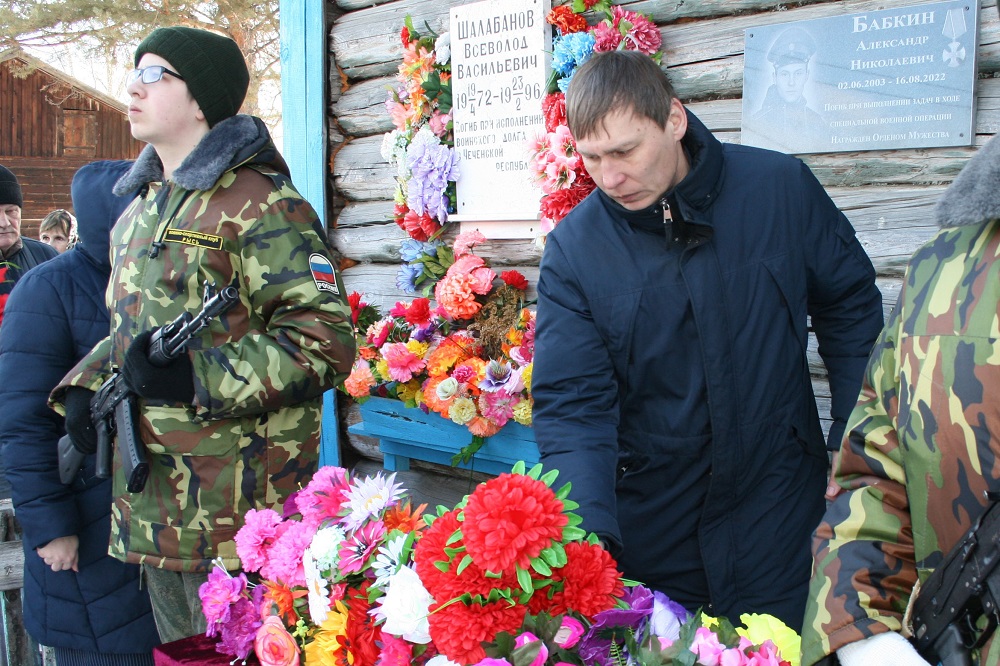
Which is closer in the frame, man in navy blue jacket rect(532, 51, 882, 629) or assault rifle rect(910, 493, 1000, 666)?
assault rifle rect(910, 493, 1000, 666)

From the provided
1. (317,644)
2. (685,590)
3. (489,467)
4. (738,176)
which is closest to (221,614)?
(317,644)

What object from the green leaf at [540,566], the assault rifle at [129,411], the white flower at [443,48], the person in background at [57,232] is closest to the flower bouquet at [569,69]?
the white flower at [443,48]

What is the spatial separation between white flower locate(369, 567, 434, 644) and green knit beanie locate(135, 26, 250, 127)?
1.65 metres

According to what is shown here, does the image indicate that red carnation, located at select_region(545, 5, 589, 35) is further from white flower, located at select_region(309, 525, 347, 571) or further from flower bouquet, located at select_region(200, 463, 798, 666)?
white flower, located at select_region(309, 525, 347, 571)

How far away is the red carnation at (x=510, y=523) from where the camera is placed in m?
1.17

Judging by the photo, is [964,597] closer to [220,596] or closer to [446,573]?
[446,573]

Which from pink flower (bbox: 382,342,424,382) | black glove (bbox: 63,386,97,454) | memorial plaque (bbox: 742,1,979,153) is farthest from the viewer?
pink flower (bbox: 382,342,424,382)

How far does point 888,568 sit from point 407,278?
126 inches

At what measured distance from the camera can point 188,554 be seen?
2348mm

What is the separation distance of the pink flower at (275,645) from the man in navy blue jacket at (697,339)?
69cm

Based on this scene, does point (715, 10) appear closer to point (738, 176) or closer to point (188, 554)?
point (738, 176)

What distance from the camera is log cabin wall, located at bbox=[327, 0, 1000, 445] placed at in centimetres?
286

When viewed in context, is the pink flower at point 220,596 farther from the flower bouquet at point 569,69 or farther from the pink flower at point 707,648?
the flower bouquet at point 569,69

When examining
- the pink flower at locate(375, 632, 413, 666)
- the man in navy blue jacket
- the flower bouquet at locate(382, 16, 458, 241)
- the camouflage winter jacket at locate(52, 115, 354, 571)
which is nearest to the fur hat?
the flower bouquet at locate(382, 16, 458, 241)
